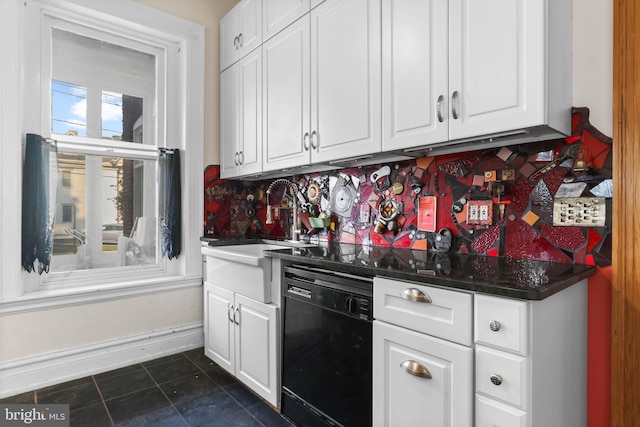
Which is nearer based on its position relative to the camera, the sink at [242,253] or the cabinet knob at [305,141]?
the sink at [242,253]

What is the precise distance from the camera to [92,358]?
2.46 metres

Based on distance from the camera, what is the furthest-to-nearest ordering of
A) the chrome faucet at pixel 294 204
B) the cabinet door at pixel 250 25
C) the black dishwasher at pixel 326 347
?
1. the chrome faucet at pixel 294 204
2. the cabinet door at pixel 250 25
3. the black dishwasher at pixel 326 347

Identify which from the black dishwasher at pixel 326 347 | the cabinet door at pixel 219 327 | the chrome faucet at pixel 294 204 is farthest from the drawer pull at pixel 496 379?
the chrome faucet at pixel 294 204

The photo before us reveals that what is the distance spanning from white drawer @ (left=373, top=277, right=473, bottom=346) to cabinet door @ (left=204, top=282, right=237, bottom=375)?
1.21m

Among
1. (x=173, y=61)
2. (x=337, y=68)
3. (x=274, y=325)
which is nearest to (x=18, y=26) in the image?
(x=173, y=61)

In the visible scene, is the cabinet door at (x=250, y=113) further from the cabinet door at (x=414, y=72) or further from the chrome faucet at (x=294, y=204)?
the cabinet door at (x=414, y=72)

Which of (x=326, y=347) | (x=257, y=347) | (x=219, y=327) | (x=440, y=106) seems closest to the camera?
(x=440, y=106)

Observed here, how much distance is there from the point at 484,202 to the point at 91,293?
2.56m

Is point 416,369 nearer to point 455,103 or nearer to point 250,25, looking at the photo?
point 455,103

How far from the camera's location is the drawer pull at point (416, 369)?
48.4 inches

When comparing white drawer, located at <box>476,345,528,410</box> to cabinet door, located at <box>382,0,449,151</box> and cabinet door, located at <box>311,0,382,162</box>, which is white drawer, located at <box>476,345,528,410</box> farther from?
cabinet door, located at <box>311,0,382,162</box>

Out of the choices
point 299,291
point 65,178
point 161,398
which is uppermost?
point 65,178

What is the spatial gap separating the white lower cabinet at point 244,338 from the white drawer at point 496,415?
107 centimetres

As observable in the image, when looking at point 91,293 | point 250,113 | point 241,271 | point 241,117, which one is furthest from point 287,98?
point 91,293
